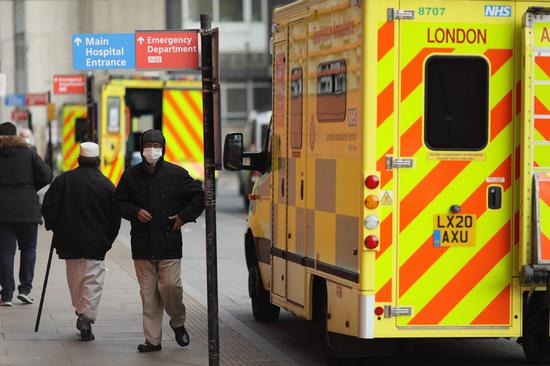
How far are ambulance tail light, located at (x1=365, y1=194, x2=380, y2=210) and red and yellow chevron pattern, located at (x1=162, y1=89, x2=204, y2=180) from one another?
1785 cm

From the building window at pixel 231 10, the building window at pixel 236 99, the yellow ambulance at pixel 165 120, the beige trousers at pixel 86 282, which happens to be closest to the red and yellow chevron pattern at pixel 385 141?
the beige trousers at pixel 86 282

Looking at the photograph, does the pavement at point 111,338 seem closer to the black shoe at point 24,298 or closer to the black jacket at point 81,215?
the black shoe at point 24,298

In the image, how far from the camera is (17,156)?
12.7 meters

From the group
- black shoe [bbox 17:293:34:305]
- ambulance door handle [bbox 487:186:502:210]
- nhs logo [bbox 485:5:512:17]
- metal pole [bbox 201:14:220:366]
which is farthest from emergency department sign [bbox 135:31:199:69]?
black shoe [bbox 17:293:34:305]

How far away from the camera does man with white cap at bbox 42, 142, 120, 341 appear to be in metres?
10.6

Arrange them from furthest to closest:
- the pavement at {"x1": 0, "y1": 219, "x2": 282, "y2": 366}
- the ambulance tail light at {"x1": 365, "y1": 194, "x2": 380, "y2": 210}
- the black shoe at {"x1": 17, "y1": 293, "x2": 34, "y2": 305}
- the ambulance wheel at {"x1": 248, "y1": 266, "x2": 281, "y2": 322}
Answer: the black shoe at {"x1": 17, "y1": 293, "x2": 34, "y2": 305} < the ambulance wheel at {"x1": 248, "y1": 266, "x2": 281, "y2": 322} < the pavement at {"x1": 0, "y1": 219, "x2": 282, "y2": 366} < the ambulance tail light at {"x1": 365, "y1": 194, "x2": 380, "y2": 210}

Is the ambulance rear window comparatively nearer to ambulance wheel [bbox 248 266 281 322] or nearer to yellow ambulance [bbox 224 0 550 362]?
yellow ambulance [bbox 224 0 550 362]

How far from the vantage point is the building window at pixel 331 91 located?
8.94 metres

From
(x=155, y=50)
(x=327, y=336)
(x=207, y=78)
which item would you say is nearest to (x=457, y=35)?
(x=207, y=78)

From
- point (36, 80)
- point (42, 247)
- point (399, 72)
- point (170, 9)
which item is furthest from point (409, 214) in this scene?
point (170, 9)

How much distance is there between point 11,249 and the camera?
41.6ft

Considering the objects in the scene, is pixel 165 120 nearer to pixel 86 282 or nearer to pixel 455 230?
pixel 86 282

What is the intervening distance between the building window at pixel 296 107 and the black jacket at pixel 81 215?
1.63 metres

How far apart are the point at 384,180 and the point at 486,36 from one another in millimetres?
1169
